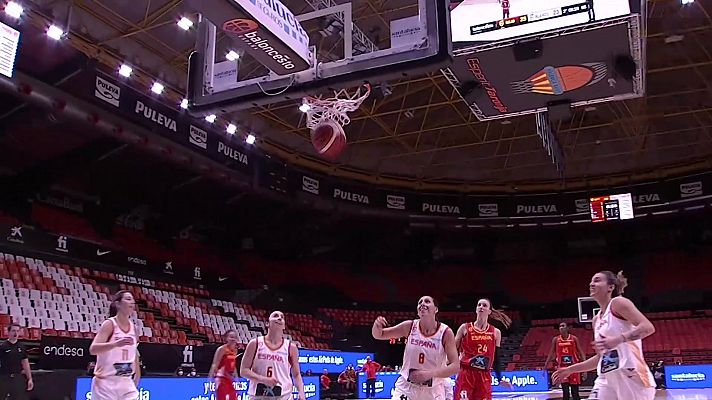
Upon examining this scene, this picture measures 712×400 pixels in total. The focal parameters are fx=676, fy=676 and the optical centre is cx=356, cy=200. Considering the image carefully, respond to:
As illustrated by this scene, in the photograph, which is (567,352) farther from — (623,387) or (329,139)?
(623,387)

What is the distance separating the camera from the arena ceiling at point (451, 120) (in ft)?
60.1

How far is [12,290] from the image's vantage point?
15.2 meters

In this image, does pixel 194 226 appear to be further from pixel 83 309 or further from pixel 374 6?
pixel 374 6

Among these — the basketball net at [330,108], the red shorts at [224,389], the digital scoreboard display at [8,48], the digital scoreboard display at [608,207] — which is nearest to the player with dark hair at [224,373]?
the red shorts at [224,389]

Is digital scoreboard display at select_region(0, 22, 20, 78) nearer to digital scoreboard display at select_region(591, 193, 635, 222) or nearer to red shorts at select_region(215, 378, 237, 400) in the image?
red shorts at select_region(215, 378, 237, 400)

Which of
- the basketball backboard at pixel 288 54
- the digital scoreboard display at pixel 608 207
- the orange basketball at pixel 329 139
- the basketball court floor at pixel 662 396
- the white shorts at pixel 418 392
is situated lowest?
the basketball court floor at pixel 662 396

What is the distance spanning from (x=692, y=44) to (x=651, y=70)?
144 cm

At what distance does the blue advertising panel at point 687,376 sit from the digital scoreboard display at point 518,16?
17.2 metres

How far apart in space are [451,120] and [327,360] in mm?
10529

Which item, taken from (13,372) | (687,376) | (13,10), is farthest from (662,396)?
(13,10)

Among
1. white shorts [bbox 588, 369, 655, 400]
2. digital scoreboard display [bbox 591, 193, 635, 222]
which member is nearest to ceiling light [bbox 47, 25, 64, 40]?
white shorts [bbox 588, 369, 655, 400]

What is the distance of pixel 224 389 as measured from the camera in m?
9.86

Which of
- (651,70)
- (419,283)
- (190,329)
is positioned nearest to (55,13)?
(190,329)

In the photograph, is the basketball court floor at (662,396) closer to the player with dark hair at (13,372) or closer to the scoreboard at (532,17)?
the player with dark hair at (13,372)
